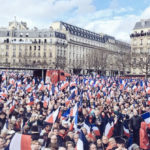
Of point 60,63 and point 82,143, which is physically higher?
point 60,63

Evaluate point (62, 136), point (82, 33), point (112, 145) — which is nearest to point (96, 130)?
point (62, 136)

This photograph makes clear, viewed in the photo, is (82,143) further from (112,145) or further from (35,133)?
(35,133)

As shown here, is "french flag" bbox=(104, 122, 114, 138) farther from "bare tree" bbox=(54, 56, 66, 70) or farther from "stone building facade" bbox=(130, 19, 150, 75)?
"bare tree" bbox=(54, 56, 66, 70)

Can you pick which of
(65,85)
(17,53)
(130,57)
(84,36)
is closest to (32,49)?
(17,53)

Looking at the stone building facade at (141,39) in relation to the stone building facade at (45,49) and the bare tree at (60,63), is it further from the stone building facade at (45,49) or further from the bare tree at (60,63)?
the bare tree at (60,63)

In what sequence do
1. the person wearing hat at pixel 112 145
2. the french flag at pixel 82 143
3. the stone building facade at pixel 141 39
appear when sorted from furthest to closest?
1. the stone building facade at pixel 141 39
2. the person wearing hat at pixel 112 145
3. the french flag at pixel 82 143

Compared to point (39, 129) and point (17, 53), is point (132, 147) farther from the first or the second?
point (17, 53)

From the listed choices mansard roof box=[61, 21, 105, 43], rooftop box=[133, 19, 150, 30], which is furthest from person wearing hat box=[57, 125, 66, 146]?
mansard roof box=[61, 21, 105, 43]

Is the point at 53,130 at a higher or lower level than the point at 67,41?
lower

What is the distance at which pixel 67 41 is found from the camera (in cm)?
8619

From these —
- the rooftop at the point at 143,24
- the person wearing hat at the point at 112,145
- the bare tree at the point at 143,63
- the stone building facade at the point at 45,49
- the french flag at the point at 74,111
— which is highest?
the rooftop at the point at 143,24

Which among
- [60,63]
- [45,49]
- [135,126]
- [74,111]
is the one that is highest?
[45,49]

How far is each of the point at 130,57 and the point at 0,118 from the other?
5418cm

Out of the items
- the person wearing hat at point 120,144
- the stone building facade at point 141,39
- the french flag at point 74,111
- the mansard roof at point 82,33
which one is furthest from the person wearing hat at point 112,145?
the mansard roof at point 82,33
